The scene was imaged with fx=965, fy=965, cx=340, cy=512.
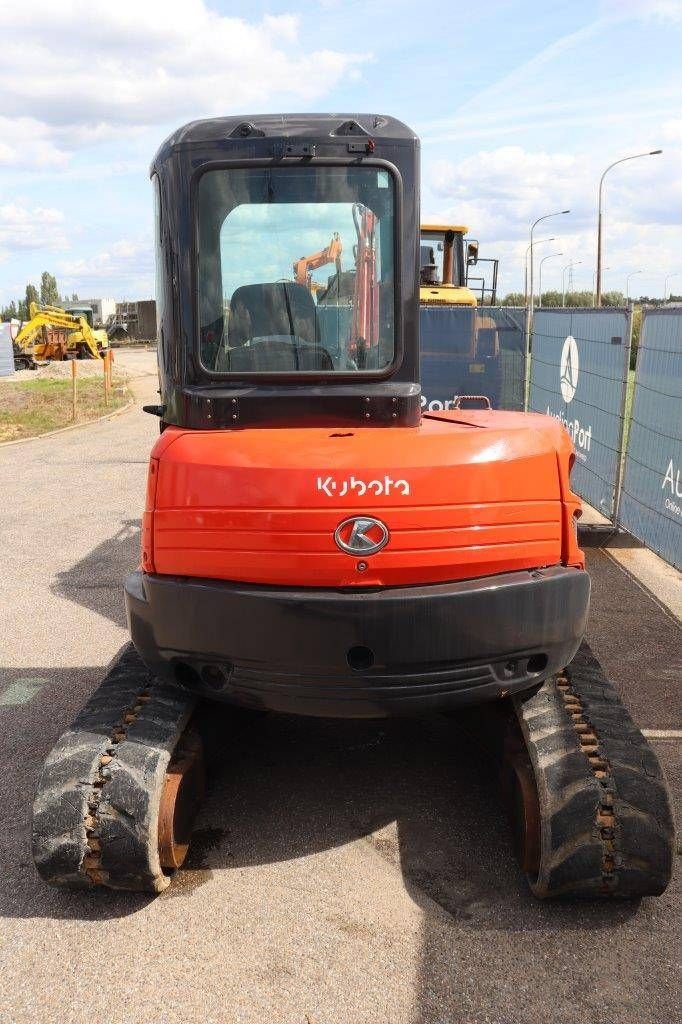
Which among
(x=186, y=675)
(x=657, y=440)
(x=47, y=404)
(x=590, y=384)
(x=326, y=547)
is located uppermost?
(x=590, y=384)

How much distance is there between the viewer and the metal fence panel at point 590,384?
8.23 m

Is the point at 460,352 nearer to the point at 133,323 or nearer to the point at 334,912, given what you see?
the point at 334,912

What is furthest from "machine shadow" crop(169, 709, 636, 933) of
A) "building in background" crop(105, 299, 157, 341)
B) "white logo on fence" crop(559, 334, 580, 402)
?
"building in background" crop(105, 299, 157, 341)

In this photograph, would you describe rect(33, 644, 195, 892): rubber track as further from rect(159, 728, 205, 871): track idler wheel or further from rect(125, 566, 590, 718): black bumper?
rect(125, 566, 590, 718): black bumper

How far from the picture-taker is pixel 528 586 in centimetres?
348

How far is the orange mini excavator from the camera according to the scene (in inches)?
134

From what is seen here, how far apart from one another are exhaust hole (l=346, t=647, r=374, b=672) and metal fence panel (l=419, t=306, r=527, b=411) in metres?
7.98

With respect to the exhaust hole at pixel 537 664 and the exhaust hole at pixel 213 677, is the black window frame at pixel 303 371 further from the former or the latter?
→ the exhaust hole at pixel 537 664

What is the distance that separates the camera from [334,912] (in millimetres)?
3555

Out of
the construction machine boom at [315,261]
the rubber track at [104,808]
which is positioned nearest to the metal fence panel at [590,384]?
the construction machine boom at [315,261]

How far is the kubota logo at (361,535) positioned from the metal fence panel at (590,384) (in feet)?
17.3

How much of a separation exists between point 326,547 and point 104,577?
5.16 meters

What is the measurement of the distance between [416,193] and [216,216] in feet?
2.67

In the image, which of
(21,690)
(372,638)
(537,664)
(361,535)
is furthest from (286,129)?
(21,690)
